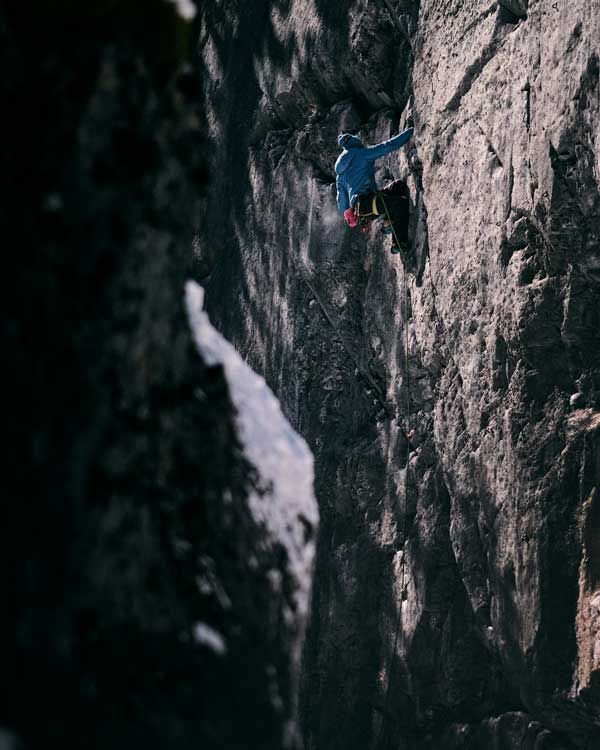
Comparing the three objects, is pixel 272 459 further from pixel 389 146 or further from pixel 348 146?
pixel 348 146

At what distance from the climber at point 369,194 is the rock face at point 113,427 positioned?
25.5 ft

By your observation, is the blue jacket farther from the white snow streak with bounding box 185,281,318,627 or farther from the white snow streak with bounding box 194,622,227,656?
the white snow streak with bounding box 194,622,227,656

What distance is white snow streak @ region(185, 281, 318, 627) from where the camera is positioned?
10.1ft

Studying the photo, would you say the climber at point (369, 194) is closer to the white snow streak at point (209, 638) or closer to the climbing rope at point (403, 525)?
the climbing rope at point (403, 525)

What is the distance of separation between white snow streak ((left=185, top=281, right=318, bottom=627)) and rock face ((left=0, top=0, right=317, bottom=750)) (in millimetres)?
212

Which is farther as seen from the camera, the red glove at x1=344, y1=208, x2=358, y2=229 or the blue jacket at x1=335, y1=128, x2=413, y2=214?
the red glove at x1=344, y1=208, x2=358, y2=229

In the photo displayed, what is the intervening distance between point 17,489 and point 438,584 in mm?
8985

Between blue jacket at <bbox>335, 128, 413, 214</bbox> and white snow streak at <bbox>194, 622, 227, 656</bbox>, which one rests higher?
blue jacket at <bbox>335, 128, 413, 214</bbox>

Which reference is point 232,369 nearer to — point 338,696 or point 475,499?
point 475,499

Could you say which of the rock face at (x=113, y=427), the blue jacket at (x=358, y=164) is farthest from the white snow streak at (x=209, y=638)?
the blue jacket at (x=358, y=164)

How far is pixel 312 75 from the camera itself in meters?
12.2

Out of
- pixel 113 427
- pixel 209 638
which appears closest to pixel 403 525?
pixel 209 638

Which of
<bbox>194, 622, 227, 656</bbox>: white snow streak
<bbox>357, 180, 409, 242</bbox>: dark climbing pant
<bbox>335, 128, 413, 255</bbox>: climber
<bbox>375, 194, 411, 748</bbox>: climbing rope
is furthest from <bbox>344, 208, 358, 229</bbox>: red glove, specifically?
<bbox>194, 622, 227, 656</bbox>: white snow streak

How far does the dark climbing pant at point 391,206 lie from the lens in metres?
10.5
